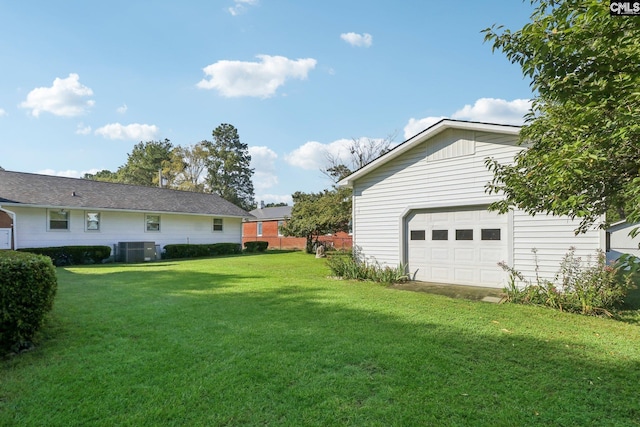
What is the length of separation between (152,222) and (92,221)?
307 cm

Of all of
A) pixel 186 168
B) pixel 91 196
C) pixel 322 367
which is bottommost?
pixel 322 367

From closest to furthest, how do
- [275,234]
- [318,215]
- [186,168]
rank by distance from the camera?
[318,215] < [275,234] < [186,168]

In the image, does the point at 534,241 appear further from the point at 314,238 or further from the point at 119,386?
the point at 314,238

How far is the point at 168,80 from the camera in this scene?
12352mm

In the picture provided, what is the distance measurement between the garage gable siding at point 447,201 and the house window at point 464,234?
0.66 m

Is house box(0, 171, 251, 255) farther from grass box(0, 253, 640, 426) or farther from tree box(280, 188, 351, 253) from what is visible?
grass box(0, 253, 640, 426)

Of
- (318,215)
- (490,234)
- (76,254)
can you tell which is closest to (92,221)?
(76,254)

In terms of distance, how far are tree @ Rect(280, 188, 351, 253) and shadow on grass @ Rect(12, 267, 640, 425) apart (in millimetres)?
13547

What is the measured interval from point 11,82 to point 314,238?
1786cm

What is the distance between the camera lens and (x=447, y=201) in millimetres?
9094

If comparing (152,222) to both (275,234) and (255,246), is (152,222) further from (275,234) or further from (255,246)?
(275,234)

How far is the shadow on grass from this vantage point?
8.90ft

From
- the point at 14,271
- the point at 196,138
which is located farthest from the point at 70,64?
the point at 196,138

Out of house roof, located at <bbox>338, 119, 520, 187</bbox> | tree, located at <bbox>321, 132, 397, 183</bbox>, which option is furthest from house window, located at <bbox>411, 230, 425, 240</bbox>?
tree, located at <bbox>321, 132, 397, 183</bbox>
